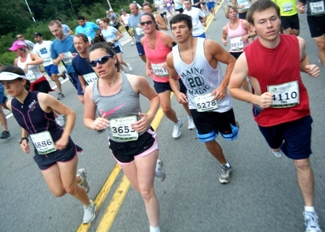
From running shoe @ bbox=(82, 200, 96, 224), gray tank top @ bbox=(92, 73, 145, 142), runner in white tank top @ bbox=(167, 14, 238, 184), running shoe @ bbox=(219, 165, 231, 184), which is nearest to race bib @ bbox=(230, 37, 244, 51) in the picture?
runner in white tank top @ bbox=(167, 14, 238, 184)

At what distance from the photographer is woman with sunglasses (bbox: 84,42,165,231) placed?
2.74 metres

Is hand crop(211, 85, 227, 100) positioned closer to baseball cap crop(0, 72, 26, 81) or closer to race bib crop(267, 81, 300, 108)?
race bib crop(267, 81, 300, 108)

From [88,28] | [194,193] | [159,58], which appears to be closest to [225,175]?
[194,193]

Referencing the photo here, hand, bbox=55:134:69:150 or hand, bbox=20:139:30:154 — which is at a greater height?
hand, bbox=55:134:69:150

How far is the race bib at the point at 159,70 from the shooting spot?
4.48m

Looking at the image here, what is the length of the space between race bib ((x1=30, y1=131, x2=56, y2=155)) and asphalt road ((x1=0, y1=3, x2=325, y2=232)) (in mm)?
934

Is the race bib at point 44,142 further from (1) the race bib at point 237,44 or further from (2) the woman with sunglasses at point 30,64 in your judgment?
(1) the race bib at point 237,44

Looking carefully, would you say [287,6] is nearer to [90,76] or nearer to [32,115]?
[90,76]

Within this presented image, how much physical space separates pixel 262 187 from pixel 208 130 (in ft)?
2.73

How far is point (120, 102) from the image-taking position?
2754mm

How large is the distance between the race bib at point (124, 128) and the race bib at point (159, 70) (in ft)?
5.96

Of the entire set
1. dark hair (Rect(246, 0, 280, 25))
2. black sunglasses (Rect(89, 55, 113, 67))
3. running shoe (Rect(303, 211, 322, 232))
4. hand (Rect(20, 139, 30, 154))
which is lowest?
running shoe (Rect(303, 211, 322, 232))

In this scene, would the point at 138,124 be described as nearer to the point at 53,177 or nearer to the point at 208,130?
the point at 208,130

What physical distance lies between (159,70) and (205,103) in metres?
1.44
